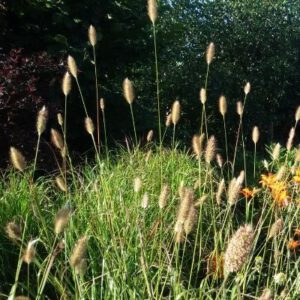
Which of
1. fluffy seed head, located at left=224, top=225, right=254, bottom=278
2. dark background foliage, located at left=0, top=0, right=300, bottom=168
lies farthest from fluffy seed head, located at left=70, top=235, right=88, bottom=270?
dark background foliage, located at left=0, top=0, right=300, bottom=168

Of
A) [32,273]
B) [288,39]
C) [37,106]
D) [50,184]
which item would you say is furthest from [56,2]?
[288,39]

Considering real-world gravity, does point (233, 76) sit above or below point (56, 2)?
below

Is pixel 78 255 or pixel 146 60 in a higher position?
pixel 78 255

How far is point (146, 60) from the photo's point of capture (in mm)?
7289

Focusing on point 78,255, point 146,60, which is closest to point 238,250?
point 78,255

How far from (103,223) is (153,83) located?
7454 millimetres

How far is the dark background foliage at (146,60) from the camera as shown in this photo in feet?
16.1

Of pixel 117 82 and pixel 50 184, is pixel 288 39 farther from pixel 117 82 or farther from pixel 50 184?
pixel 50 184

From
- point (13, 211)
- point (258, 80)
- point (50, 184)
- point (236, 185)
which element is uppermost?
point (236, 185)

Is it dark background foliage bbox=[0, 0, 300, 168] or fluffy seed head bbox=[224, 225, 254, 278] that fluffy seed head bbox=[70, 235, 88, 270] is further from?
dark background foliage bbox=[0, 0, 300, 168]

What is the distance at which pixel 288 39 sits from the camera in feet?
36.3

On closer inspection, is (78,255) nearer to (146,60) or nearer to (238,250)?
(238,250)

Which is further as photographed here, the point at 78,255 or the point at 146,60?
the point at 146,60

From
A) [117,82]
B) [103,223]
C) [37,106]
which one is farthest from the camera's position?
[117,82]
